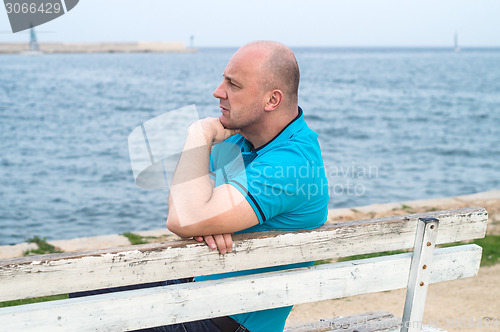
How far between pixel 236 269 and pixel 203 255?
15 centimetres

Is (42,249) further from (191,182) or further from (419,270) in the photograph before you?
(419,270)

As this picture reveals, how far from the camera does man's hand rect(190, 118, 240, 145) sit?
2484 mm

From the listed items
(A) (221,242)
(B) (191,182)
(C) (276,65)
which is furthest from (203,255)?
(C) (276,65)

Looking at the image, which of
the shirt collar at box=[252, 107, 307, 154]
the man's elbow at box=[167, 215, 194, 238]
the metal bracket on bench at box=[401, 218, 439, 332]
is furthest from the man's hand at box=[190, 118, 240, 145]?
the metal bracket on bench at box=[401, 218, 439, 332]

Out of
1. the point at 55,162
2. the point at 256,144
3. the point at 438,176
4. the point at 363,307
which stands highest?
the point at 256,144

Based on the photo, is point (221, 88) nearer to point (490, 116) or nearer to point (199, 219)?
point (199, 219)

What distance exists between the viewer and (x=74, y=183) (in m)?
14.6

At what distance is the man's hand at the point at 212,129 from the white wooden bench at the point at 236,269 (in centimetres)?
59

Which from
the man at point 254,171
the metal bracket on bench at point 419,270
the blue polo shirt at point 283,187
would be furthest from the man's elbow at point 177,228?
the metal bracket on bench at point 419,270

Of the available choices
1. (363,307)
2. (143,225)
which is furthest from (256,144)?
(143,225)

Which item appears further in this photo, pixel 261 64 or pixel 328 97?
pixel 328 97

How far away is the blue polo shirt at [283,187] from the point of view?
86.4 inches

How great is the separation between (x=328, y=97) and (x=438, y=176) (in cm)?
2564

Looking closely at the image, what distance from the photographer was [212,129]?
99.1 inches
